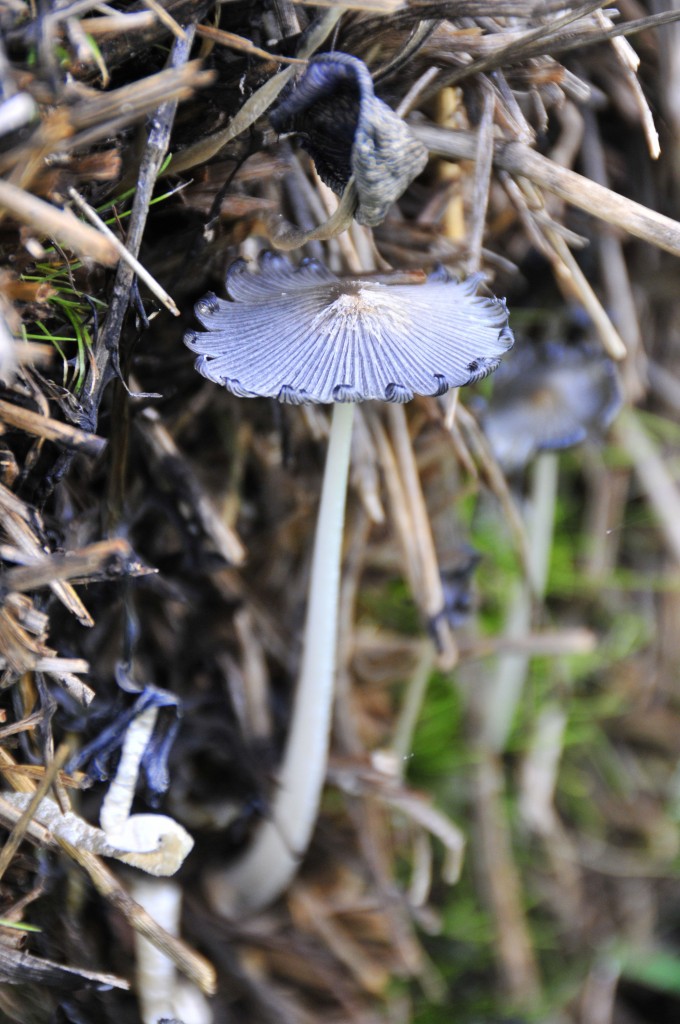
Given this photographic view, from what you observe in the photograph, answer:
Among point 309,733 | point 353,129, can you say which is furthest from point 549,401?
point 353,129

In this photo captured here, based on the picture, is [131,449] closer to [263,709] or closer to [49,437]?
[49,437]

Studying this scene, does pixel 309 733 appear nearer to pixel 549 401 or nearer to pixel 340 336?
pixel 340 336

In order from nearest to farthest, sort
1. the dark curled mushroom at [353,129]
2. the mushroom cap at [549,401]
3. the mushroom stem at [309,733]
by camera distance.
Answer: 1. the dark curled mushroom at [353,129]
2. the mushroom stem at [309,733]
3. the mushroom cap at [549,401]

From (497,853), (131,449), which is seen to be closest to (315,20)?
(131,449)

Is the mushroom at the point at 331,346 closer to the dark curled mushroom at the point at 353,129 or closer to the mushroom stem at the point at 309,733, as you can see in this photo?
the mushroom stem at the point at 309,733

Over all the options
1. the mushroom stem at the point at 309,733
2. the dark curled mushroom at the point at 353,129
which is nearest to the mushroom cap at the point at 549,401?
the mushroom stem at the point at 309,733

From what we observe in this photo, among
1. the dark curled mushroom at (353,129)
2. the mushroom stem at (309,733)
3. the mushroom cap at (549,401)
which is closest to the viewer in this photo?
the dark curled mushroom at (353,129)
